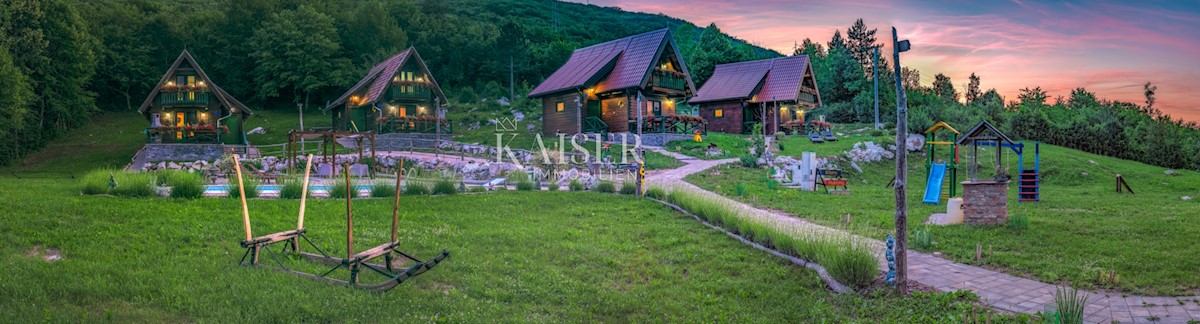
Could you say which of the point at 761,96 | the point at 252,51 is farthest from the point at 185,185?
the point at 252,51

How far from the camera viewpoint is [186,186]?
15258 mm

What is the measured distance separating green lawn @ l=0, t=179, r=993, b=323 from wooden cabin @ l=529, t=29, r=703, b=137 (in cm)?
2285

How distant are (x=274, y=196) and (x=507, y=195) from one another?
6.16 metres

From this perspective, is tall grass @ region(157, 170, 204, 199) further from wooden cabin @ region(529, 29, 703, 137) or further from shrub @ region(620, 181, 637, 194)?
wooden cabin @ region(529, 29, 703, 137)

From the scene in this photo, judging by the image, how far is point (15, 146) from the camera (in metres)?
37.9

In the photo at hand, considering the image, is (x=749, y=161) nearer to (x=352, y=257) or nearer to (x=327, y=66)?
(x=352, y=257)

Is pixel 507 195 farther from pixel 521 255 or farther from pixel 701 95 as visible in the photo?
pixel 701 95

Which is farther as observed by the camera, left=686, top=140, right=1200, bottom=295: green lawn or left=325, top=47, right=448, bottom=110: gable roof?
left=325, top=47, right=448, bottom=110: gable roof

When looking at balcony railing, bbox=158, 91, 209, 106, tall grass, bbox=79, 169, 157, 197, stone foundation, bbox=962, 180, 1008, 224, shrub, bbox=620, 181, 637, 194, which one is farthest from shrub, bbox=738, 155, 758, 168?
balcony railing, bbox=158, 91, 209, 106

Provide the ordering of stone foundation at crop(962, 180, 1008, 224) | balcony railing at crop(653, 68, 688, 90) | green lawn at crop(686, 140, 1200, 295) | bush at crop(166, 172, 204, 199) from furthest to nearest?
1. balcony railing at crop(653, 68, 688, 90)
2. bush at crop(166, 172, 204, 199)
3. stone foundation at crop(962, 180, 1008, 224)
4. green lawn at crop(686, 140, 1200, 295)

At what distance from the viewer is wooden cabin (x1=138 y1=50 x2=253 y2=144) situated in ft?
123

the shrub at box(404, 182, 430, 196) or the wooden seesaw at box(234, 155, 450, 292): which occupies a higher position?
the shrub at box(404, 182, 430, 196)

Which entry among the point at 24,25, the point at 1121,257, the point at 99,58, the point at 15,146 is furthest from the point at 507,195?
the point at 99,58

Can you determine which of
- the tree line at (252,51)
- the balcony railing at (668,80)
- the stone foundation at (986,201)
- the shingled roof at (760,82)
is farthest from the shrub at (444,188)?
the tree line at (252,51)
